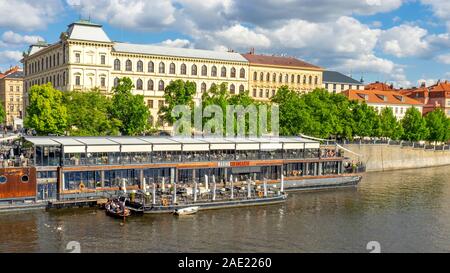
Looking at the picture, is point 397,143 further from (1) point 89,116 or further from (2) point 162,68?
(1) point 89,116

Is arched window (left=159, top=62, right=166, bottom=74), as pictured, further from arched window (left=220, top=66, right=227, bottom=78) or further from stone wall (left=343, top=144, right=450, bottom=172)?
stone wall (left=343, top=144, right=450, bottom=172)

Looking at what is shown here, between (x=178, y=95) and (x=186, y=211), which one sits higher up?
(x=178, y=95)

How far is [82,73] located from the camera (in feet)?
316

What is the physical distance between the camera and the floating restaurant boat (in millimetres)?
53531

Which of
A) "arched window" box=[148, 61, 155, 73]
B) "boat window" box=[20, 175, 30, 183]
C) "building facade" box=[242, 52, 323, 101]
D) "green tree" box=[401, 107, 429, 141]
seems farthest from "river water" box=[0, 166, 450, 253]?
"building facade" box=[242, 52, 323, 101]

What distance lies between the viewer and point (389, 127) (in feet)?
354

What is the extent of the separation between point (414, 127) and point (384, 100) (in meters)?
20.0

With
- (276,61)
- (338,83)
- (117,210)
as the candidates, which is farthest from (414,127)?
(117,210)

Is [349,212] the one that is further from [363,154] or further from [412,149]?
[412,149]

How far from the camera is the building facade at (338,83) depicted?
143 metres
